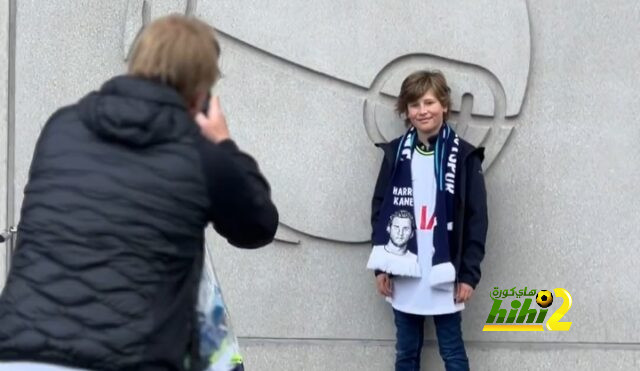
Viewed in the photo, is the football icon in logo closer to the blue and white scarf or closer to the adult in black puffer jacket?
the blue and white scarf

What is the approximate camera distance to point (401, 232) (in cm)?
500

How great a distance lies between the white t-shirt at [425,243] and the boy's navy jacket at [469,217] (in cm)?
10

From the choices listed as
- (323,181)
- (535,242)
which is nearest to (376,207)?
(323,181)

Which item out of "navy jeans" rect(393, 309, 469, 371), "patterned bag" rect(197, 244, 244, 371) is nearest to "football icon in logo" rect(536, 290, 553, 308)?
"navy jeans" rect(393, 309, 469, 371)

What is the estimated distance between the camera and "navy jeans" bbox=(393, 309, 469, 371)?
16.8ft

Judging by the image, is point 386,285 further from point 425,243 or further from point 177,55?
point 177,55

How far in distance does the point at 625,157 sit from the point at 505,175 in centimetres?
55

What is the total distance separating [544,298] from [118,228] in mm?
3381

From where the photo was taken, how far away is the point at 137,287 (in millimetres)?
2391

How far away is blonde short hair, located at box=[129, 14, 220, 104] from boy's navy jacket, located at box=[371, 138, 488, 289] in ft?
8.53

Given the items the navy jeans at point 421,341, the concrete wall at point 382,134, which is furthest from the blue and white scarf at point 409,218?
the concrete wall at point 382,134

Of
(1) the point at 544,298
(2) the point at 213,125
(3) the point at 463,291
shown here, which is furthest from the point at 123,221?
(1) the point at 544,298

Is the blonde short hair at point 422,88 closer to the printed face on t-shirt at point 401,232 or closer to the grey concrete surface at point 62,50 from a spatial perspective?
the printed face on t-shirt at point 401,232

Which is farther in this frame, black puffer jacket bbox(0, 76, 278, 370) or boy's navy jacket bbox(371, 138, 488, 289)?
boy's navy jacket bbox(371, 138, 488, 289)
